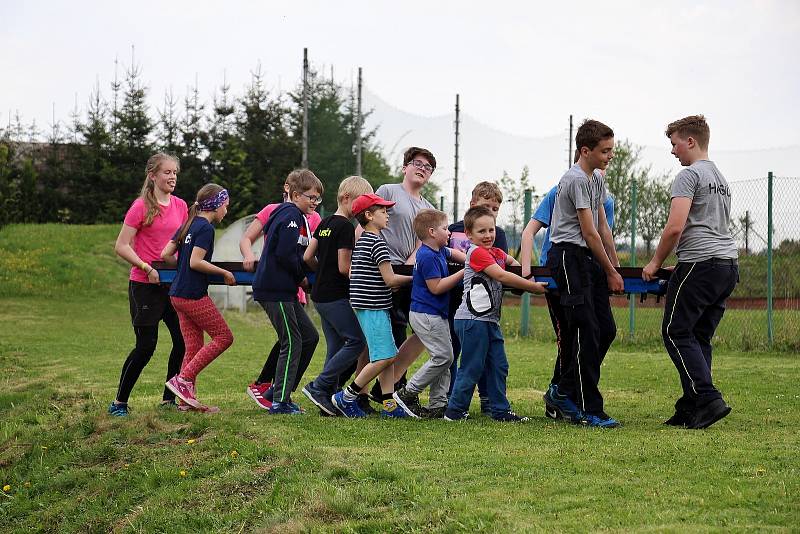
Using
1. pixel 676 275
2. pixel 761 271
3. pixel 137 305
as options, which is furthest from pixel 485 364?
pixel 761 271

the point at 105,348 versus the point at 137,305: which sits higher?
the point at 137,305

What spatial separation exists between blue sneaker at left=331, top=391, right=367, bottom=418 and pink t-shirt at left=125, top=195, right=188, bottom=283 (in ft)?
5.90

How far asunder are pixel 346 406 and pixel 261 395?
95 cm

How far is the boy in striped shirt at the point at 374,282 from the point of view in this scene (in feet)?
26.3

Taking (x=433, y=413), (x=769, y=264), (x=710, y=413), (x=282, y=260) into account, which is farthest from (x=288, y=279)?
(x=769, y=264)

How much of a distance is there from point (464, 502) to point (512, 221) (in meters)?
22.7

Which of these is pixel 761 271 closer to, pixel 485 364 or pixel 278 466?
pixel 485 364

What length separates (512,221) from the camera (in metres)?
27.8

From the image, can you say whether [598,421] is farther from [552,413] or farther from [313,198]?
[313,198]

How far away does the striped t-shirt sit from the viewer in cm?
807

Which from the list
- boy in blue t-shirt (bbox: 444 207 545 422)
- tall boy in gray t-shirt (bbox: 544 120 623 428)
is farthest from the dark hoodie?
tall boy in gray t-shirt (bbox: 544 120 623 428)

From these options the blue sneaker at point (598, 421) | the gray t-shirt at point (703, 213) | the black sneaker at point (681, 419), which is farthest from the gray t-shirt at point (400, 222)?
the black sneaker at point (681, 419)

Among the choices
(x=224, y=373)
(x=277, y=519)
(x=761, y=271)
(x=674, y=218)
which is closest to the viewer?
Result: (x=277, y=519)

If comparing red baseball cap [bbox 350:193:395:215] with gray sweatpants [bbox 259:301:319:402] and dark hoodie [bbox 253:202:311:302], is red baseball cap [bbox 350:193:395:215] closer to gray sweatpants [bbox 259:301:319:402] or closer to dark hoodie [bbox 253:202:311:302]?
dark hoodie [bbox 253:202:311:302]
